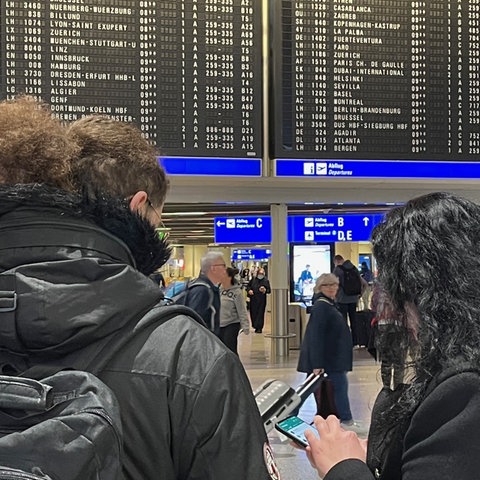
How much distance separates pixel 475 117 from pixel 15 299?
196 inches

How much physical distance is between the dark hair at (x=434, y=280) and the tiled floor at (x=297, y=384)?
2752 millimetres

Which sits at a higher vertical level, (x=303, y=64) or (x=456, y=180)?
(x=303, y=64)

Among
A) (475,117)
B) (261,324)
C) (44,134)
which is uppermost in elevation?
(475,117)

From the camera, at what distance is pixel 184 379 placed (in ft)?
3.16

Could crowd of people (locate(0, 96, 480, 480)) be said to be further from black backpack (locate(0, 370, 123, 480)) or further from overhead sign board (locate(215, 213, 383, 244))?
overhead sign board (locate(215, 213, 383, 244))

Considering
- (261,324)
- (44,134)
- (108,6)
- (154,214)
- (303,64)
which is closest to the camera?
(44,134)

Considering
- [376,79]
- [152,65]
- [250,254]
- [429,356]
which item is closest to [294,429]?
[429,356]

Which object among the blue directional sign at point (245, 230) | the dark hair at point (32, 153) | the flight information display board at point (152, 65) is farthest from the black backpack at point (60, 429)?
the blue directional sign at point (245, 230)

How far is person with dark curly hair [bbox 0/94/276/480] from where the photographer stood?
36.2 inches

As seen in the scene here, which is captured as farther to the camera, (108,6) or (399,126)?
(399,126)

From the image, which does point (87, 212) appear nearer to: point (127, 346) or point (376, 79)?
point (127, 346)

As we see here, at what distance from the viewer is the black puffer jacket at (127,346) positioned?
0.92 m

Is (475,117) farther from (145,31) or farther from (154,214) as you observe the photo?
(154,214)

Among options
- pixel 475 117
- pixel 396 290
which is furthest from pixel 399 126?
pixel 396 290
